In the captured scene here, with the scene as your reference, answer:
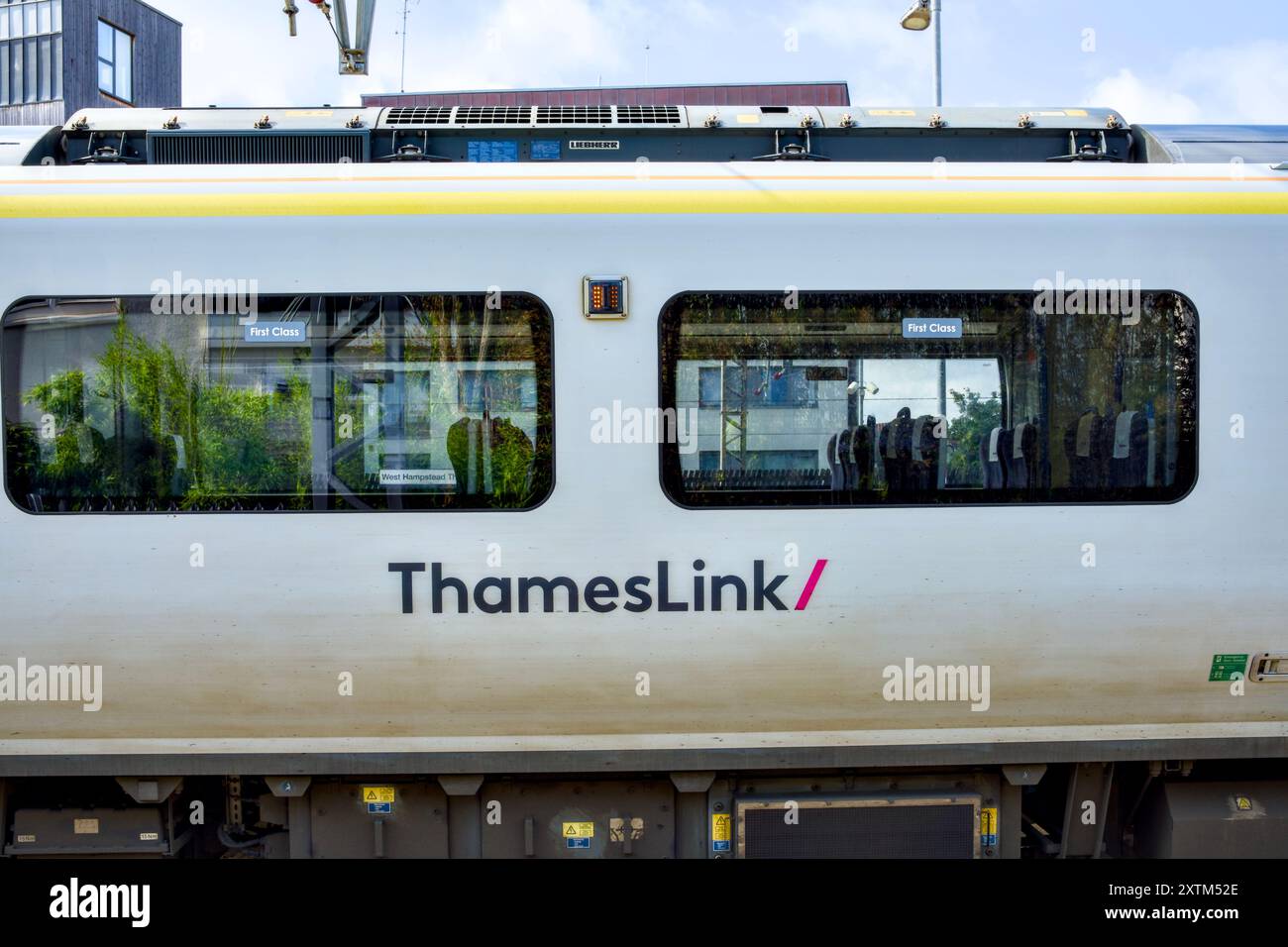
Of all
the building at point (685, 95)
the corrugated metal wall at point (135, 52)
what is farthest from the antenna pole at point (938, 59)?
the corrugated metal wall at point (135, 52)

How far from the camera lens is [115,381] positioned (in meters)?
3.76

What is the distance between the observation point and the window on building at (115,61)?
1176 inches

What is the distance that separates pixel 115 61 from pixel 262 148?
32368 mm

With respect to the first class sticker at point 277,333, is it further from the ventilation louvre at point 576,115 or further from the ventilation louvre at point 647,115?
the ventilation louvre at point 647,115

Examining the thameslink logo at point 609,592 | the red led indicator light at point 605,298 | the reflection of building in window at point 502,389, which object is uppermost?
the red led indicator light at point 605,298

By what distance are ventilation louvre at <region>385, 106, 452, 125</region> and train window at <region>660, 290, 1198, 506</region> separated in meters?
1.54

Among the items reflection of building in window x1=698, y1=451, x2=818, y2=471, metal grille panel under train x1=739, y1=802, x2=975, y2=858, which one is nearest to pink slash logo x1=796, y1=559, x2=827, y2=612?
reflection of building in window x1=698, y1=451, x2=818, y2=471

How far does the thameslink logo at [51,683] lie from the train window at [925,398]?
2406mm

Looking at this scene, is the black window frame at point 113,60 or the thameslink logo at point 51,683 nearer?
the thameslink logo at point 51,683

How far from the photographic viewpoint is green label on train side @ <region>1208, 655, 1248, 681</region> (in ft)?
12.6

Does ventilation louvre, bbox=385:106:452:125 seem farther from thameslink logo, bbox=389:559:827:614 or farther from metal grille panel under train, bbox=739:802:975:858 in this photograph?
metal grille panel under train, bbox=739:802:975:858
